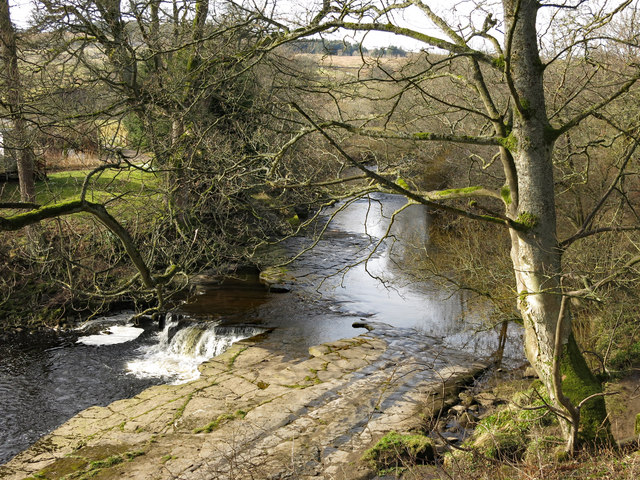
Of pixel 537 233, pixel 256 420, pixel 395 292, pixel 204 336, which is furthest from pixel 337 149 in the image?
pixel 395 292

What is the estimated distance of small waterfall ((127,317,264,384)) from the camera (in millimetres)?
11184

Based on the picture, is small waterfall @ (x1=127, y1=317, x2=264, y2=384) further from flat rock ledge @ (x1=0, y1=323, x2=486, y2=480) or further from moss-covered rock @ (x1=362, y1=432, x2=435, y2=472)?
moss-covered rock @ (x1=362, y1=432, x2=435, y2=472)

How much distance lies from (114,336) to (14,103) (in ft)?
18.1

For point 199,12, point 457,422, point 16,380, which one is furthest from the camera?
point 199,12

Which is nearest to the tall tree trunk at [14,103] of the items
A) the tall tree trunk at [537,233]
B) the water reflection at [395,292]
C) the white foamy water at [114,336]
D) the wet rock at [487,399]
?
the white foamy water at [114,336]

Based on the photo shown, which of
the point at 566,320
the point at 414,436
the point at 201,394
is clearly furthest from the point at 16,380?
the point at 566,320

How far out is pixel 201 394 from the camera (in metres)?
9.37

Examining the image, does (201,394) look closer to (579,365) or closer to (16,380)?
(16,380)

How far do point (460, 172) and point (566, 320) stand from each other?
13.8 m

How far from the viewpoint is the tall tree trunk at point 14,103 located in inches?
357

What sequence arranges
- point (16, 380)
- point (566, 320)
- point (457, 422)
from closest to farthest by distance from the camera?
point (566, 320) < point (457, 422) < point (16, 380)

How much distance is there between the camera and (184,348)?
1207cm

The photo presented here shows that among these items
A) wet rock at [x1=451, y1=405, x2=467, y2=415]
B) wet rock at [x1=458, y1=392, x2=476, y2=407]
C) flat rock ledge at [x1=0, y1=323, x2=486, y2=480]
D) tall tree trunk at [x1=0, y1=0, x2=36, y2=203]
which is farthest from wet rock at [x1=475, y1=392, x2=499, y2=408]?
tall tree trunk at [x1=0, y1=0, x2=36, y2=203]

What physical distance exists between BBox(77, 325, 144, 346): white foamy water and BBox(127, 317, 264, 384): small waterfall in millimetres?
606
